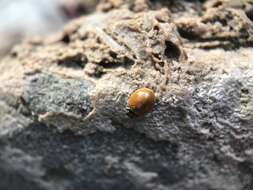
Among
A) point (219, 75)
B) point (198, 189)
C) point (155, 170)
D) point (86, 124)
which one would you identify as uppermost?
point (219, 75)

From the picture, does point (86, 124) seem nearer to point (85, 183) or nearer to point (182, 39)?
point (85, 183)

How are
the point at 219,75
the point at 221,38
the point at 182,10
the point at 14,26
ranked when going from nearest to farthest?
the point at 219,75 → the point at 221,38 → the point at 182,10 → the point at 14,26

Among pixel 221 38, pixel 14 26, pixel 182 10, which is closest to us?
pixel 221 38

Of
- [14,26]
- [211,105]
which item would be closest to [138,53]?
[211,105]
